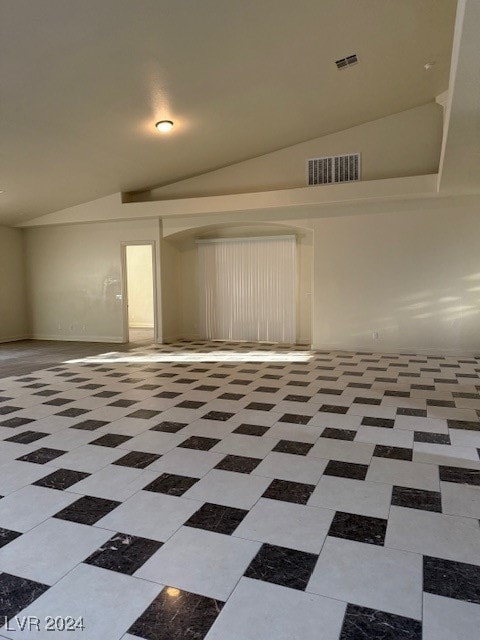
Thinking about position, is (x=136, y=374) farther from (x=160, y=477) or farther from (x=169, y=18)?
(x=169, y=18)

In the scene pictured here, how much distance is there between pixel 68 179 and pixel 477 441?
7.51 meters

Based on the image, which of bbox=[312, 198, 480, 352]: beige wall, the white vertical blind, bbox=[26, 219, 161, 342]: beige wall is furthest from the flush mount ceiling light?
the white vertical blind

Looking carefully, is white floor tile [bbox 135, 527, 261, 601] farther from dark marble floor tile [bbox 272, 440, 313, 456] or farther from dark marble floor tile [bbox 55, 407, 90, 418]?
dark marble floor tile [bbox 55, 407, 90, 418]

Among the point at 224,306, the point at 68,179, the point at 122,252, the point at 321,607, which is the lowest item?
the point at 321,607

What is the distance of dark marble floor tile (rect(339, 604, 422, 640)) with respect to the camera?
1697 millimetres

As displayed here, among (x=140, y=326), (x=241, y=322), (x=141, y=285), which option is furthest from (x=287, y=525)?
(x=141, y=285)

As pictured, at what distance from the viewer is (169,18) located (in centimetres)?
412

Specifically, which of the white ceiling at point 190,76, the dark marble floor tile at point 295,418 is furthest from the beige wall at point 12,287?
the dark marble floor tile at point 295,418

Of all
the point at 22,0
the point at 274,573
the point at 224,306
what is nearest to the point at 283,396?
the point at 274,573

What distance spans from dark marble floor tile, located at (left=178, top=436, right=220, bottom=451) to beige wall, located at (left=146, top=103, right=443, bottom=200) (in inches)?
240

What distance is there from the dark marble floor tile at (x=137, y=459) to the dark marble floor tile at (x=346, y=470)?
4.14ft

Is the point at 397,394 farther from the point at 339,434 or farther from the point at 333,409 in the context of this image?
the point at 339,434

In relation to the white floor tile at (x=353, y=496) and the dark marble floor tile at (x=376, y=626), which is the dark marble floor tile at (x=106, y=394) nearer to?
the white floor tile at (x=353, y=496)

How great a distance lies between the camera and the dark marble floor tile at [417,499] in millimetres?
2678
